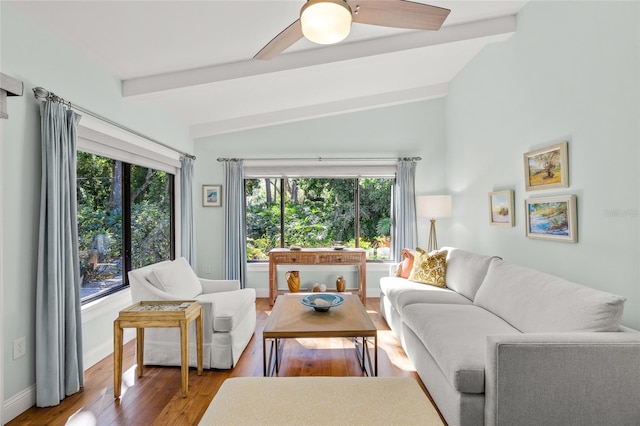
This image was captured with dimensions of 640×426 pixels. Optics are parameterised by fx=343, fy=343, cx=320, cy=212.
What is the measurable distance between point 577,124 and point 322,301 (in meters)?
2.29

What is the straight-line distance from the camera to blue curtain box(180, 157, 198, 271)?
446 cm

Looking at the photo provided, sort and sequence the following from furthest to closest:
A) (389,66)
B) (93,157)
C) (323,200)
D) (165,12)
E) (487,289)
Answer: (323,200)
(389,66)
(93,157)
(487,289)
(165,12)

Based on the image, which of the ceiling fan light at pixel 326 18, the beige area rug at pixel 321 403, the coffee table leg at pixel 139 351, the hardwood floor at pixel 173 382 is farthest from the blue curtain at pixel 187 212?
the ceiling fan light at pixel 326 18

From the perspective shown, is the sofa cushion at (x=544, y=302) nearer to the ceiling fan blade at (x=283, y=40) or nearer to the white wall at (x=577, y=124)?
the white wall at (x=577, y=124)

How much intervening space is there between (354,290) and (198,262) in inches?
93.4

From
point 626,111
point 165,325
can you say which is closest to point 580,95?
point 626,111

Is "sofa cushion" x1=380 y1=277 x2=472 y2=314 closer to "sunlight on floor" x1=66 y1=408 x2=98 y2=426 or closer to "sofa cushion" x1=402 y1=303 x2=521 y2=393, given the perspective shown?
"sofa cushion" x1=402 y1=303 x2=521 y2=393

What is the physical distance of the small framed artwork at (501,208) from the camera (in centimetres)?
326

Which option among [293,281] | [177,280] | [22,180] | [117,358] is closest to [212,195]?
[293,281]

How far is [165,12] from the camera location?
2279mm

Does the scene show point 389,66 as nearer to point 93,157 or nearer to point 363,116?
point 363,116

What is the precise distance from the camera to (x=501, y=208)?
11.3 ft

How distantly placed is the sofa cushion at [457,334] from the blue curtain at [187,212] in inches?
116

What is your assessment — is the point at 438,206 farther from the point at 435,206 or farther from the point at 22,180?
the point at 22,180
